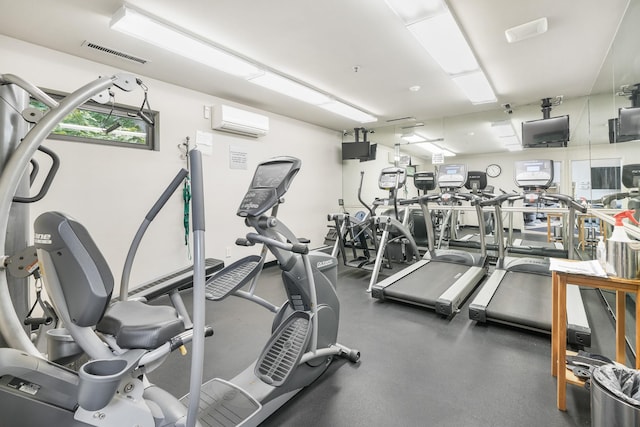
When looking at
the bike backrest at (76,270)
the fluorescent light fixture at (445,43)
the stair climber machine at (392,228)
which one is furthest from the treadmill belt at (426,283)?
A: the bike backrest at (76,270)

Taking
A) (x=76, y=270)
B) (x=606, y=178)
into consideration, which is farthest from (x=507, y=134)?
(x=76, y=270)

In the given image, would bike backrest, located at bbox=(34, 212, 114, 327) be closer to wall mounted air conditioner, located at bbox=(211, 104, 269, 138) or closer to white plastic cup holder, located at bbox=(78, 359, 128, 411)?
white plastic cup holder, located at bbox=(78, 359, 128, 411)

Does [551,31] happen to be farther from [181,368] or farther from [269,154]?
[181,368]

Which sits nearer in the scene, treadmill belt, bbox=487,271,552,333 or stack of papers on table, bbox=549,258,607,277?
stack of papers on table, bbox=549,258,607,277

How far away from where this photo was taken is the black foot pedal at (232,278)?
1.58 meters

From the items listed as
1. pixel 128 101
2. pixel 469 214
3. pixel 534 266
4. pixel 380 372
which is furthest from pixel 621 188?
pixel 469 214

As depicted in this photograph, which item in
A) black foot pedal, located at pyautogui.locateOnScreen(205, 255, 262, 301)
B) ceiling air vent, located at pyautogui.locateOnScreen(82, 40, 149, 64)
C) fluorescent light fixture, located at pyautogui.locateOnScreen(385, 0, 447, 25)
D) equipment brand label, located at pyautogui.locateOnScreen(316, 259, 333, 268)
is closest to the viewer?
black foot pedal, located at pyautogui.locateOnScreen(205, 255, 262, 301)

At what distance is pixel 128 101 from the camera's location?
11.5 feet

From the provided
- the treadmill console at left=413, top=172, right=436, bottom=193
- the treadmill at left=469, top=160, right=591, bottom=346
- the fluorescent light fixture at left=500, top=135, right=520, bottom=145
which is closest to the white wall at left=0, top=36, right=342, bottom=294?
the treadmill console at left=413, top=172, right=436, bottom=193

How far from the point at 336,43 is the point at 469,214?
7.07 metres

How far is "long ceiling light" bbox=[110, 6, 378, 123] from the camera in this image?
248cm

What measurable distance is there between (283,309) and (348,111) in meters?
4.14

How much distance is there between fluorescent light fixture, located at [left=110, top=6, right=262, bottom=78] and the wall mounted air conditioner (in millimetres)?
804

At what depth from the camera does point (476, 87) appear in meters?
4.14
